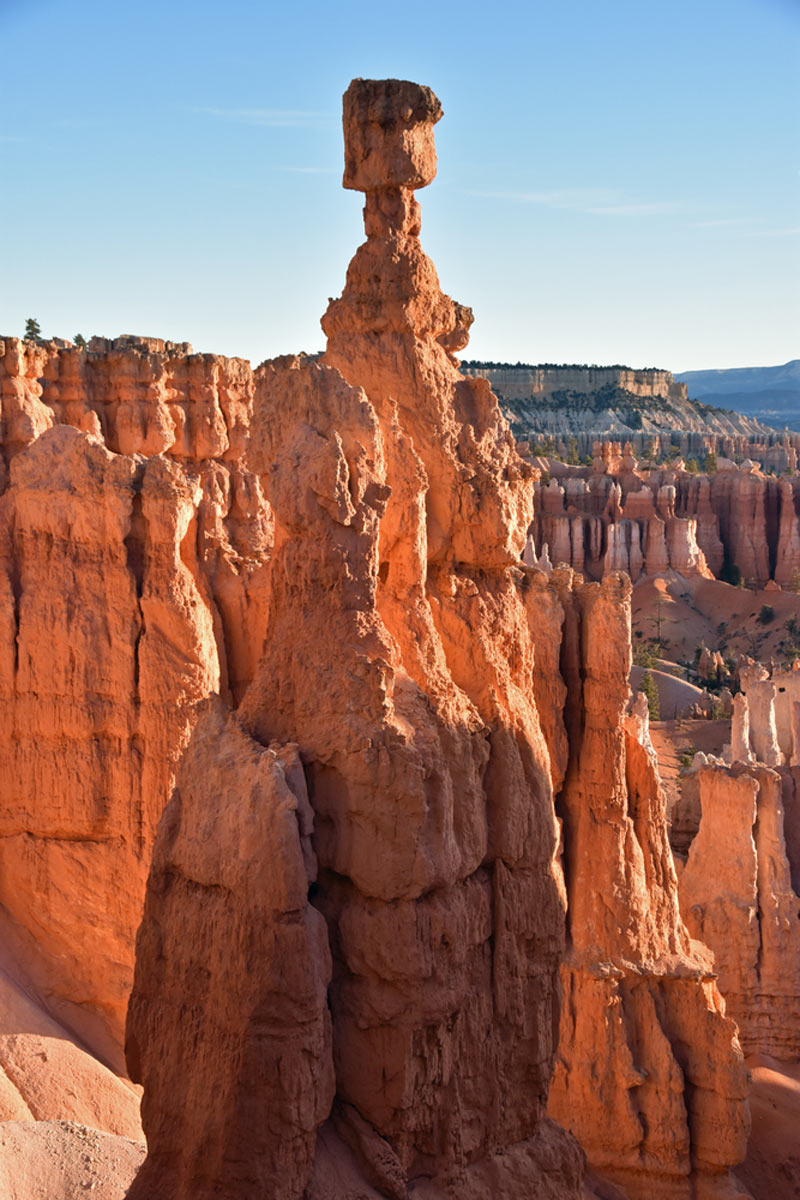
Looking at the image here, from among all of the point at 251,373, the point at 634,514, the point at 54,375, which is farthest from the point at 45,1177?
the point at 634,514

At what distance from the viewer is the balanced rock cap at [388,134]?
738cm

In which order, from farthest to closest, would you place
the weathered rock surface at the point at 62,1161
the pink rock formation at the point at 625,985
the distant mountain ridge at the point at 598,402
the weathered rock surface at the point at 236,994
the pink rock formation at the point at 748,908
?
the distant mountain ridge at the point at 598,402 → the pink rock formation at the point at 748,908 → the pink rock formation at the point at 625,985 → the weathered rock surface at the point at 62,1161 → the weathered rock surface at the point at 236,994

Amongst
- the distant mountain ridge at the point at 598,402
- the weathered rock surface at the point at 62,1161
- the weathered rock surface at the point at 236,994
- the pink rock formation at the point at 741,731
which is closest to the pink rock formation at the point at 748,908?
the pink rock formation at the point at 741,731

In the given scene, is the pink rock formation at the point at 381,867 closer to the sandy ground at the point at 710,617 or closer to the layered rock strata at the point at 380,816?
the layered rock strata at the point at 380,816

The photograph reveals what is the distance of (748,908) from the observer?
1419 centimetres

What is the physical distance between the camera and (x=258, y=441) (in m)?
6.74

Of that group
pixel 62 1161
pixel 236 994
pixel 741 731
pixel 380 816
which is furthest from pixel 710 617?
pixel 236 994

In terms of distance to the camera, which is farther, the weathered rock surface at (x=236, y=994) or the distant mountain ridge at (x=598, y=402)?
the distant mountain ridge at (x=598, y=402)

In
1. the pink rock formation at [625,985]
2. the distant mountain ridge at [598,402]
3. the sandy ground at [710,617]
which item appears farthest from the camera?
the distant mountain ridge at [598,402]

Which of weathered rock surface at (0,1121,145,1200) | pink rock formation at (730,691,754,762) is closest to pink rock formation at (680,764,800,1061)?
pink rock formation at (730,691,754,762)

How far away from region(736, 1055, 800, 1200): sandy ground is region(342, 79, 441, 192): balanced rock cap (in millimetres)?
8247

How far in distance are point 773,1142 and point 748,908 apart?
9.92ft

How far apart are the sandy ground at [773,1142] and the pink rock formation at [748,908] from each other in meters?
1.01

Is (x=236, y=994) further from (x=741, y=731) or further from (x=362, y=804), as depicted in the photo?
(x=741, y=731)
